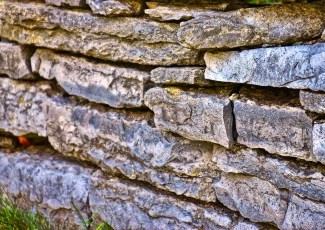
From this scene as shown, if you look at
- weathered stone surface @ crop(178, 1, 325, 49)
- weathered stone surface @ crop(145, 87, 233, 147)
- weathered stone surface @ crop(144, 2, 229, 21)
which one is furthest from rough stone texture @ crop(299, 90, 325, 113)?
weathered stone surface @ crop(144, 2, 229, 21)

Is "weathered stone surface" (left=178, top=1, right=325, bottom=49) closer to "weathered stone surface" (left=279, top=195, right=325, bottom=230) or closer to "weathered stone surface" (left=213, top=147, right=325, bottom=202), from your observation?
"weathered stone surface" (left=213, top=147, right=325, bottom=202)

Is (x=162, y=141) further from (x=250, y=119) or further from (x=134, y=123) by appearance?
(x=250, y=119)

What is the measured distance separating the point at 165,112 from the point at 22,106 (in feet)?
3.66

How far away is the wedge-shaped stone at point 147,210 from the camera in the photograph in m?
3.28

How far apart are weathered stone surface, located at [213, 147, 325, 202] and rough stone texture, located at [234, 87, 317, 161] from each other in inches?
1.9

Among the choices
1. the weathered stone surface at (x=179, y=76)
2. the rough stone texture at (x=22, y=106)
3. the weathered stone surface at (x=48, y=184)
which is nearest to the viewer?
the weathered stone surface at (x=179, y=76)

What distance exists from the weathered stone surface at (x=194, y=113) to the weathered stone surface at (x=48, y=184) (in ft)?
2.27

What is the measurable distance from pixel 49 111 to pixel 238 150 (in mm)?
1265

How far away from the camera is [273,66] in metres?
2.86

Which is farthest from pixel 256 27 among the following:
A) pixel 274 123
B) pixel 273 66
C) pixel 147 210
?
pixel 147 210

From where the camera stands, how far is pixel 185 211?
11.1ft

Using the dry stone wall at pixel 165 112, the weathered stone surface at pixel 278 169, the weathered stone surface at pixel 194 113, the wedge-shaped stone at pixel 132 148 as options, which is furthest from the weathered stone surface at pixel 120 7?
the weathered stone surface at pixel 278 169

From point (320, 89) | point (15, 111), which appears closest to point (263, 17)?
point (320, 89)

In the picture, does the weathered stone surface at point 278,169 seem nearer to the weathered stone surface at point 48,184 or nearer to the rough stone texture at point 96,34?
the rough stone texture at point 96,34
